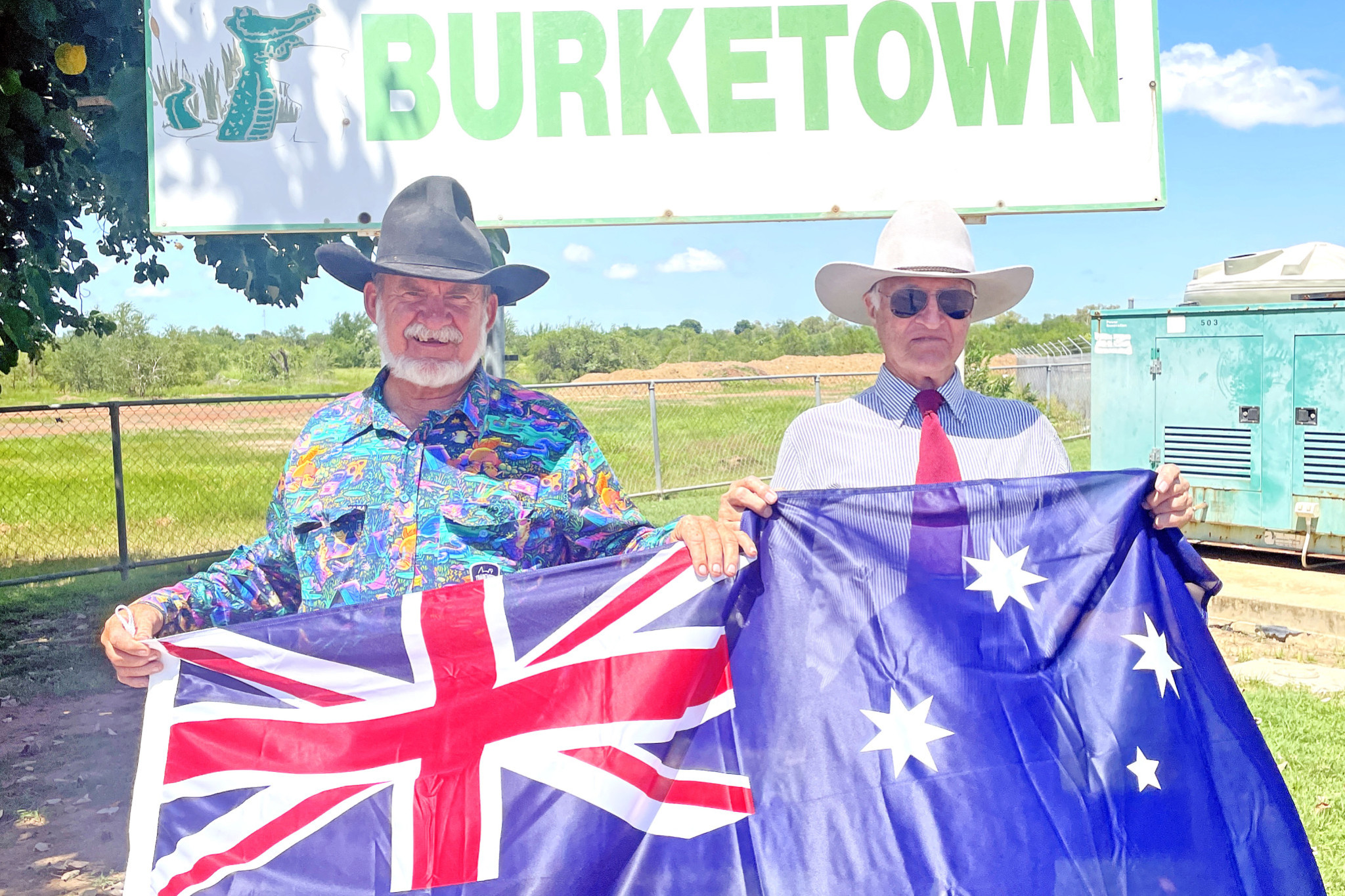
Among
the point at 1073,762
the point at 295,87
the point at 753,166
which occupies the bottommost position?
the point at 1073,762

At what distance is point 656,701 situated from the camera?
8.29ft

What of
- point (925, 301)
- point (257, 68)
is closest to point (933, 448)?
point (925, 301)

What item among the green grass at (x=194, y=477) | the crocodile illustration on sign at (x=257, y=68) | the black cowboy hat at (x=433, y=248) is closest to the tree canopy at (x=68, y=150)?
the crocodile illustration on sign at (x=257, y=68)

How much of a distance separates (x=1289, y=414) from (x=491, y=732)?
8023mm

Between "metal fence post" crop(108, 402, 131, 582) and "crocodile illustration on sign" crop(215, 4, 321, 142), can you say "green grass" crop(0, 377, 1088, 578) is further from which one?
"crocodile illustration on sign" crop(215, 4, 321, 142)

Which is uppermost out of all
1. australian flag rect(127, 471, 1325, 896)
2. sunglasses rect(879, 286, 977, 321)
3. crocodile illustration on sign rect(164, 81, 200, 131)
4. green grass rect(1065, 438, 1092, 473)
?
crocodile illustration on sign rect(164, 81, 200, 131)

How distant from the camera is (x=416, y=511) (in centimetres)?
262

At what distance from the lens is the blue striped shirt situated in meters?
2.84

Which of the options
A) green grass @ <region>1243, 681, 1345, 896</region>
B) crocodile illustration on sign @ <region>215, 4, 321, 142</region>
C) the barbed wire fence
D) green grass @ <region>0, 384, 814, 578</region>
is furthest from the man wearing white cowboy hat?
green grass @ <region>0, 384, 814, 578</region>

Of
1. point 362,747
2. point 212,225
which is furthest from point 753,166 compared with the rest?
point 362,747

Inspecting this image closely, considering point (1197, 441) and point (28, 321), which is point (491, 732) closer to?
point (28, 321)

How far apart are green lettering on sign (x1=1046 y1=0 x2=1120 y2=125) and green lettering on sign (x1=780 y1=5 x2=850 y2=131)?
77 centimetres

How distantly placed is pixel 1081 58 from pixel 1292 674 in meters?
4.19

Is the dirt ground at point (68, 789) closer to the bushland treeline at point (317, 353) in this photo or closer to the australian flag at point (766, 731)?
the australian flag at point (766, 731)
